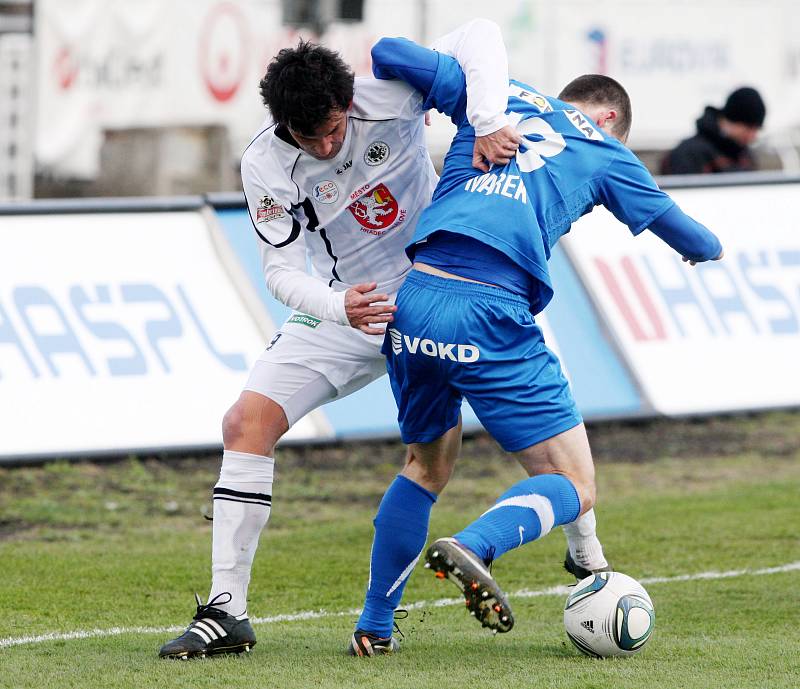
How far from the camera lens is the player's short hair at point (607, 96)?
17.6ft

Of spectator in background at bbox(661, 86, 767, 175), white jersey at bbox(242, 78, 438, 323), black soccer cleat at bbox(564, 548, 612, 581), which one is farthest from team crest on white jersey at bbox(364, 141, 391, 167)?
spectator in background at bbox(661, 86, 767, 175)

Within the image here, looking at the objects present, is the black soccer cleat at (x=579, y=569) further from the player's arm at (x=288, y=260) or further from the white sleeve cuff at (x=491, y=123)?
the white sleeve cuff at (x=491, y=123)

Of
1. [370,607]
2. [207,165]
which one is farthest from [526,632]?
[207,165]

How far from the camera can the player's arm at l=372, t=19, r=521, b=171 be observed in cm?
503

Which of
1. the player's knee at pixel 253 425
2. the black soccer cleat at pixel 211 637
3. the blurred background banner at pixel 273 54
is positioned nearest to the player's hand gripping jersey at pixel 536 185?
the player's knee at pixel 253 425

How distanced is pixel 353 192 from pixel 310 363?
25.2 inches

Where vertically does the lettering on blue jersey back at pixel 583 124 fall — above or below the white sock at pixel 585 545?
above

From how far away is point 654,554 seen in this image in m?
7.51

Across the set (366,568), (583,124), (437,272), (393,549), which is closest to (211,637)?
(393,549)

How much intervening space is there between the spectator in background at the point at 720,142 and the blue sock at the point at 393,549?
6.50 m

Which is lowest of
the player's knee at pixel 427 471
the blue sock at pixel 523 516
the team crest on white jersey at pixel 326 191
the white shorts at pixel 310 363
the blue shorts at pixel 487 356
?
the player's knee at pixel 427 471

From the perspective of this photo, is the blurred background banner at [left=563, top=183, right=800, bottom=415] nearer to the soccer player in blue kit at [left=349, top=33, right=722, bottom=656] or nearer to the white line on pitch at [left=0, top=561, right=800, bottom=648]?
the white line on pitch at [left=0, top=561, right=800, bottom=648]

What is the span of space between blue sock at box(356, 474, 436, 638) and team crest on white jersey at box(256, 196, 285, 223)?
3.38 ft

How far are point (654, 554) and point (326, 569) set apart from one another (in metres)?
1.62
